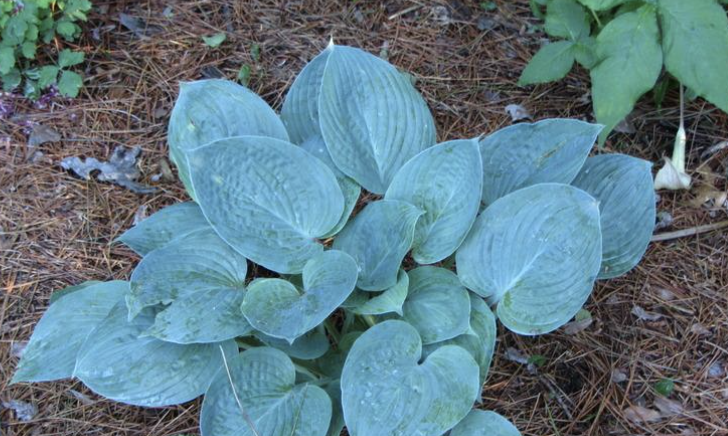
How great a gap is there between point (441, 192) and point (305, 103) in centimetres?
50

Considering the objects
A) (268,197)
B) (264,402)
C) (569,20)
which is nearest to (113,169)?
(268,197)

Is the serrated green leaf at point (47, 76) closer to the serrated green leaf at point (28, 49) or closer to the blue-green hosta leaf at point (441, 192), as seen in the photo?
the serrated green leaf at point (28, 49)

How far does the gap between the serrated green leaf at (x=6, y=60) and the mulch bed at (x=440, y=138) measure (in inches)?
6.0

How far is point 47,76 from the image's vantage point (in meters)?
2.38

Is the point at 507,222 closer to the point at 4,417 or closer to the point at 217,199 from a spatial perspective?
the point at 217,199

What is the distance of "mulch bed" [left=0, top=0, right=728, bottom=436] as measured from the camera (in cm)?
197

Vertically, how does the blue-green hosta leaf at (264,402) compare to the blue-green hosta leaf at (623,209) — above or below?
below

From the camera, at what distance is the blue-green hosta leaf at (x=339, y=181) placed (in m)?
1.75

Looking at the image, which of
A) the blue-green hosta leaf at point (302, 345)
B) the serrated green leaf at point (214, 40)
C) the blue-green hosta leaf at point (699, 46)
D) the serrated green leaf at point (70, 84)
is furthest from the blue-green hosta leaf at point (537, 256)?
the serrated green leaf at point (70, 84)

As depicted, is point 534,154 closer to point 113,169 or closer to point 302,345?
point 302,345

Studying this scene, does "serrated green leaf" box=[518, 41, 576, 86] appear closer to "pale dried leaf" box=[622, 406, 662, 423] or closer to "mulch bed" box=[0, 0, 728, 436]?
"mulch bed" box=[0, 0, 728, 436]

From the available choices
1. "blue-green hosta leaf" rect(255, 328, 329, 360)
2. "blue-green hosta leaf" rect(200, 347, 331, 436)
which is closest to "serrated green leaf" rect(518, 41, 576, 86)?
"blue-green hosta leaf" rect(255, 328, 329, 360)

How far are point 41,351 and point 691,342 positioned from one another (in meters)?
1.93

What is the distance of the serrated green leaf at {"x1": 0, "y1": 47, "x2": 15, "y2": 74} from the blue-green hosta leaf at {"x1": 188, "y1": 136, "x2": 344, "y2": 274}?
1160 millimetres
